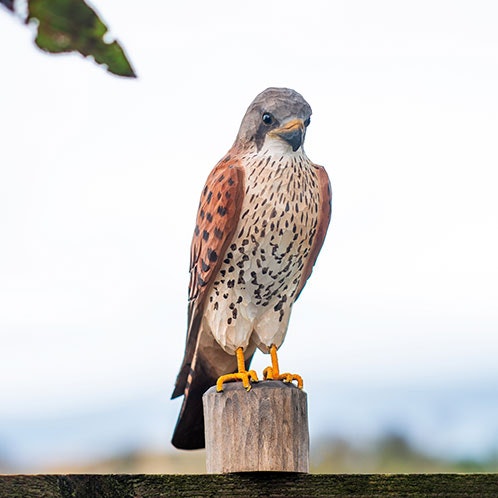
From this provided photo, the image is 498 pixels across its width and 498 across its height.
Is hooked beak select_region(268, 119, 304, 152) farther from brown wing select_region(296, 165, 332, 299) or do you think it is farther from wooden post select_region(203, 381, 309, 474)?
wooden post select_region(203, 381, 309, 474)

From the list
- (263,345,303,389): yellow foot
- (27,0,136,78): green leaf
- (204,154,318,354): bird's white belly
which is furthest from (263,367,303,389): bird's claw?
(27,0,136,78): green leaf

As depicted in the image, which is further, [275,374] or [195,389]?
[195,389]

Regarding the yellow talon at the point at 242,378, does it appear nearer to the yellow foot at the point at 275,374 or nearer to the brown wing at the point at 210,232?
the yellow foot at the point at 275,374

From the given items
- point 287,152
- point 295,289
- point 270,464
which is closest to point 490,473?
point 270,464

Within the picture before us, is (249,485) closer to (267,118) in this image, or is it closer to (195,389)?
(195,389)

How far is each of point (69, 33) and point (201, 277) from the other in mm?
1980

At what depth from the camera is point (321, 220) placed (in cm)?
234

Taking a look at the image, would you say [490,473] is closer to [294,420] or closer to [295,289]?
[294,420]

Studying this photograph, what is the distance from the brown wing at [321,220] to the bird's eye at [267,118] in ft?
0.80

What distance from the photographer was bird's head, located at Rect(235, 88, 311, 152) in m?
2.21

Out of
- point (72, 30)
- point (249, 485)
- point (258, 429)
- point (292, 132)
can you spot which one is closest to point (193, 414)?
point (258, 429)

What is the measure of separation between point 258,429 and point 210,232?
0.64 meters

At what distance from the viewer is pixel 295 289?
92.4 inches

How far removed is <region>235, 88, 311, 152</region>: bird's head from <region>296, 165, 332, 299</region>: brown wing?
15 cm
